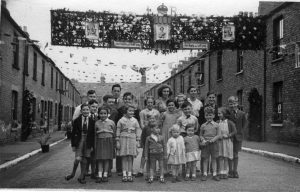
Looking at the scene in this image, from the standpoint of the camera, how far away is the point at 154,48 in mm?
9500

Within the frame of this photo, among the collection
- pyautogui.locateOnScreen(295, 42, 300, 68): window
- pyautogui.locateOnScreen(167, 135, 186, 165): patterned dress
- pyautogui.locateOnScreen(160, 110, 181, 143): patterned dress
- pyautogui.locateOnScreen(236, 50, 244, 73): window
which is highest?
pyautogui.locateOnScreen(236, 50, 244, 73): window

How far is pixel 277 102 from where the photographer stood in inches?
573

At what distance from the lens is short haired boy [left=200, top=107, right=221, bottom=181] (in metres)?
7.37

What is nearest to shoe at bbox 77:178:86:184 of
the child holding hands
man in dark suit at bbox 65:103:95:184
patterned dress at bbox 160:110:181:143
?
man in dark suit at bbox 65:103:95:184

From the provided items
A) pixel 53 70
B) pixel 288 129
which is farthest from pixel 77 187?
pixel 53 70

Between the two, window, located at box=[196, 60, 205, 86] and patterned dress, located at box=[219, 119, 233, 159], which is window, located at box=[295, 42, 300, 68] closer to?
patterned dress, located at box=[219, 119, 233, 159]

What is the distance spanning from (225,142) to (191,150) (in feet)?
2.35

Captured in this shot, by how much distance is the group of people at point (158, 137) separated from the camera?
7023mm

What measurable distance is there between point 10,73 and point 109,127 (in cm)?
763

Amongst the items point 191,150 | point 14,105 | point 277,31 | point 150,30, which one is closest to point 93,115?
point 191,150

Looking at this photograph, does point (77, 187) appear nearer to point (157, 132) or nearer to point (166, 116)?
point (157, 132)

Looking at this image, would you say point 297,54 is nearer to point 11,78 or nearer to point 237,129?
point 237,129

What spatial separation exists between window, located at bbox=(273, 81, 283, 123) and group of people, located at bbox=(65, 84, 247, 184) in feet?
23.5

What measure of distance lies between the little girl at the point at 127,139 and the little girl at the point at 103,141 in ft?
0.54
